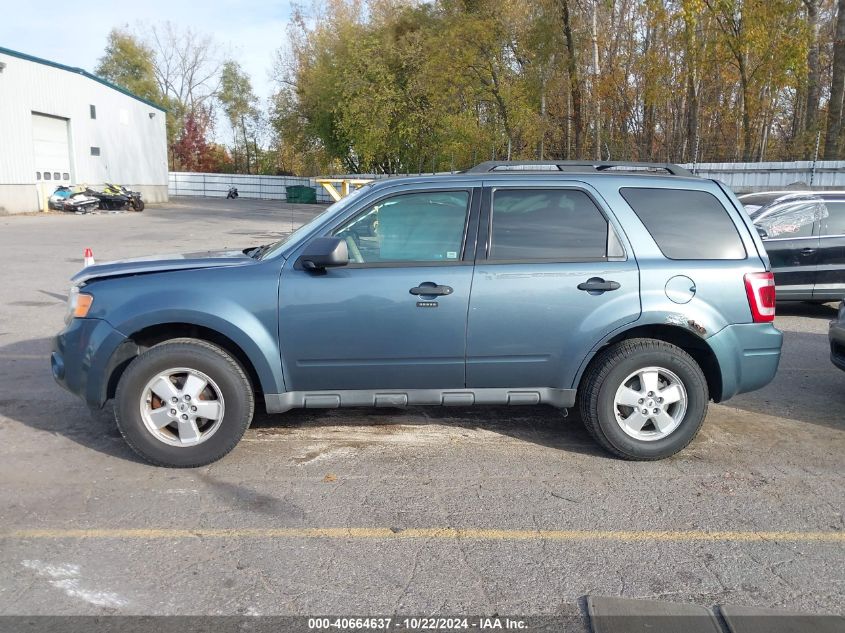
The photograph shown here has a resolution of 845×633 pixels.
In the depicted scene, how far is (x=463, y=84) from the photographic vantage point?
28219 mm

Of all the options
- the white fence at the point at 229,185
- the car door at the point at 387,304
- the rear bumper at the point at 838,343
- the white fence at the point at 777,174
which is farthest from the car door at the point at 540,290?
the white fence at the point at 229,185

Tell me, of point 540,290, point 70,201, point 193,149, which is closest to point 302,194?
point 70,201

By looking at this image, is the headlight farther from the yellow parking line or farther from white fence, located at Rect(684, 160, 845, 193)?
white fence, located at Rect(684, 160, 845, 193)

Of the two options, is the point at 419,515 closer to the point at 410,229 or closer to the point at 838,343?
the point at 410,229

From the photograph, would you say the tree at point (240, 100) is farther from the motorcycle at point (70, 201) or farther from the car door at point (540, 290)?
the car door at point (540, 290)

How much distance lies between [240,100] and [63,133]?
3952cm

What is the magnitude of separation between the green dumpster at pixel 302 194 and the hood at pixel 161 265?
1826 inches

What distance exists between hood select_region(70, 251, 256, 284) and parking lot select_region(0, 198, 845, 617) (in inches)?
48.4

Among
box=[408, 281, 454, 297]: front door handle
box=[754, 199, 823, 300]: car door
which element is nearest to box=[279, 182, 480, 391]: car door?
box=[408, 281, 454, 297]: front door handle

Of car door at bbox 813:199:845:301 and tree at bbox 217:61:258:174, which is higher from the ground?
tree at bbox 217:61:258:174

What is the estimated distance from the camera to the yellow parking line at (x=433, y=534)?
12.3 ft

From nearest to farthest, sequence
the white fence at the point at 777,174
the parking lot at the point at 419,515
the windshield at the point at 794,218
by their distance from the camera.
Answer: the parking lot at the point at 419,515 < the windshield at the point at 794,218 < the white fence at the point at 777,174

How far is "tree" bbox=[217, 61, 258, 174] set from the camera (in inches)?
2825

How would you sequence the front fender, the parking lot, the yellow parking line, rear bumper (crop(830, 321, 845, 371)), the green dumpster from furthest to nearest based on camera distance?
the green dumpster → rear bumper (crop(830, 321, 845, 371)) → the front fender → the yellow parking line → the parking lot
